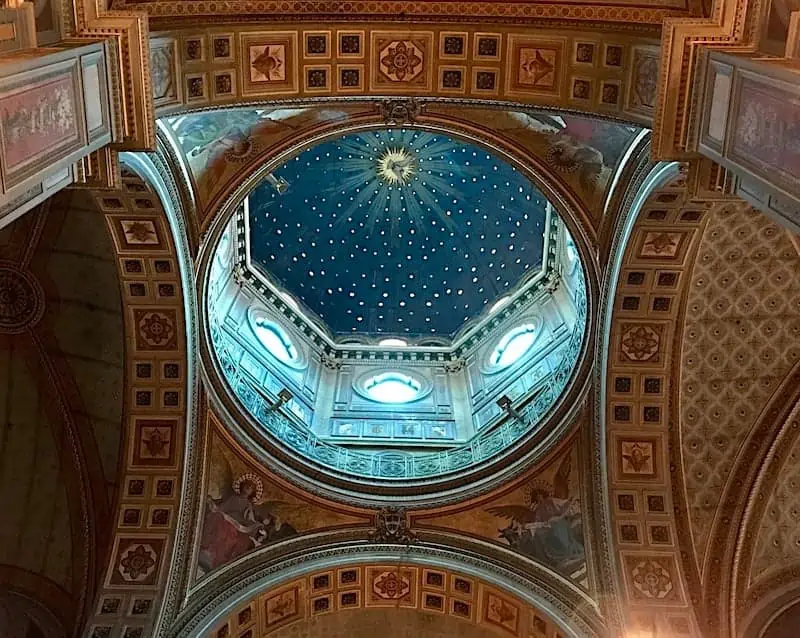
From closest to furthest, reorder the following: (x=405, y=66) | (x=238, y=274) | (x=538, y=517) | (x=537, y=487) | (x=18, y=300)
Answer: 1. (x=405, y=66)
2. (x=18, y=300)
3. (x=538, y=517)
4. (x=537, y=487)
5. (x=238, y=274)

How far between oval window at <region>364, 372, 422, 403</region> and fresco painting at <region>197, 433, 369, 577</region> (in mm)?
4664

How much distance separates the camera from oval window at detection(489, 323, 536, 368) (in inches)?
724

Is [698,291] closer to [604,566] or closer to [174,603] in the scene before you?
[604,566]

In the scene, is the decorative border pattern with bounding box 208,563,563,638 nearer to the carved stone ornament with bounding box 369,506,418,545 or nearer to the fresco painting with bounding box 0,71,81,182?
the carved stone ornament with bounding box 369,506,418,545

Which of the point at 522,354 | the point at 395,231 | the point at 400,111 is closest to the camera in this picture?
the point at 400,111

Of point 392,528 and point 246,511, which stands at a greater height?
point 246,511

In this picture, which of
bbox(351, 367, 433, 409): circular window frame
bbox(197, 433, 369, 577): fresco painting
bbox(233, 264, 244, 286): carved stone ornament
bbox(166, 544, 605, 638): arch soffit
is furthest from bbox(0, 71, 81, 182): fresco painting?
bbox(351, 367, 433, 409): circular window frame

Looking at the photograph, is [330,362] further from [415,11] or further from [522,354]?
[415,11]

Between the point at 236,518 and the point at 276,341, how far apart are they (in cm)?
571

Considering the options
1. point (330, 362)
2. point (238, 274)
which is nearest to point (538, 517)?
point (330, 362)

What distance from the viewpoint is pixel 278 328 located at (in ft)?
63.4

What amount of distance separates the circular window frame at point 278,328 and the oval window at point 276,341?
0.12ft

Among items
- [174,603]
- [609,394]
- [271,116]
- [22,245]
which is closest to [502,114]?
[271,116]

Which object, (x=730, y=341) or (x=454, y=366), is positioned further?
(x=454, y=366)
